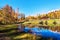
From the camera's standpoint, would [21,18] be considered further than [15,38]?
Yes

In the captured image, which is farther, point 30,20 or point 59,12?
point 59,12

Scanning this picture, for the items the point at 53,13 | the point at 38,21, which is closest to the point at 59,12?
the point at 53,13

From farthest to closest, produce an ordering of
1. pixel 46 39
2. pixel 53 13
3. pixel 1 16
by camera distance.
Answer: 1. pixel 53 13
2. pixel 1 16
3. pixel 46 39

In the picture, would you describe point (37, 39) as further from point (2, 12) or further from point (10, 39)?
point (2, 12)

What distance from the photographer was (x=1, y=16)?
21.2 metres

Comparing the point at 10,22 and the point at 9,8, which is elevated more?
the point at 9,8

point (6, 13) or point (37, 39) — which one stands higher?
point (6, 13)

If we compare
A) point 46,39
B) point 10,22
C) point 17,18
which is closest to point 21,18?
point 17,18

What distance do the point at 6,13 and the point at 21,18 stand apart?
3.72 m

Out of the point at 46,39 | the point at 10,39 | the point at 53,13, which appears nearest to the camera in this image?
the point at 10,39

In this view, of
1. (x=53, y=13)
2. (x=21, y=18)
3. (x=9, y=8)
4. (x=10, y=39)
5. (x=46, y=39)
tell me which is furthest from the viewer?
Answer: (x=53, y=13)

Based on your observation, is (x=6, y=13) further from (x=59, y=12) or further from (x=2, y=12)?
(x=59, y=12)

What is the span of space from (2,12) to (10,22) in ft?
6.18

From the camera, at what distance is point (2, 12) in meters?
22.6
